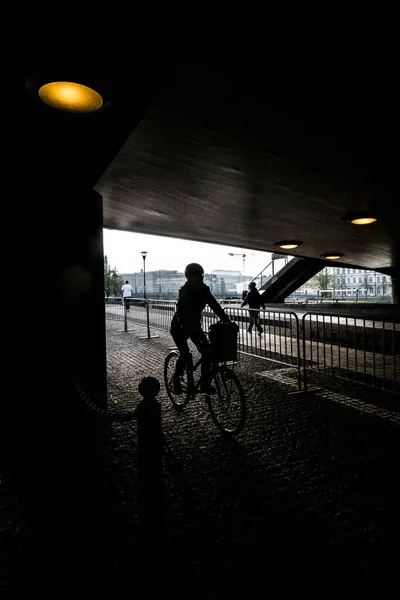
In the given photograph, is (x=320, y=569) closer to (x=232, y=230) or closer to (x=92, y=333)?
(x=92, y=333)

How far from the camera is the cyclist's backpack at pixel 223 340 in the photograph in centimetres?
410

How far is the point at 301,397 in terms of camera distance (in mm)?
5680

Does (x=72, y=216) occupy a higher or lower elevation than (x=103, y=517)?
higher

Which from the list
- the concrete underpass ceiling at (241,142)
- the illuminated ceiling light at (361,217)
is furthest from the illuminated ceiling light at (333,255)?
the illuminated ceiling light at (361,217)

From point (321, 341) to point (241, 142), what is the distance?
324 inches

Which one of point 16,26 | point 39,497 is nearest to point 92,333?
point 39,497

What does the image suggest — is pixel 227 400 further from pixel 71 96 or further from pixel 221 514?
pixel 71 96

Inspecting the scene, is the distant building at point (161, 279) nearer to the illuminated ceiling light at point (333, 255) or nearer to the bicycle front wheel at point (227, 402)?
the illuminated ceiling light at point (333, 255)

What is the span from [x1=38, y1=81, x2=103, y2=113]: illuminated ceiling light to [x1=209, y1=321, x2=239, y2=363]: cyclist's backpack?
9.02 feet

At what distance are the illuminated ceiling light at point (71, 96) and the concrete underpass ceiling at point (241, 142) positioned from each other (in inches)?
16.7

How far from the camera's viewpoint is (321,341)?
37.3ft

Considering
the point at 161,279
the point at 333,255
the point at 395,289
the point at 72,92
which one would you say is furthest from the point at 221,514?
the point at 161,279

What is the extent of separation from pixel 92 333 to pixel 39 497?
2.19 metres

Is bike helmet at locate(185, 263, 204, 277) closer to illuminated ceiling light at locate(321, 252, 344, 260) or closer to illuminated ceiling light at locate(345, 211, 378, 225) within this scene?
illuminated ceiling light at locate(345, 211, 378, 225)
